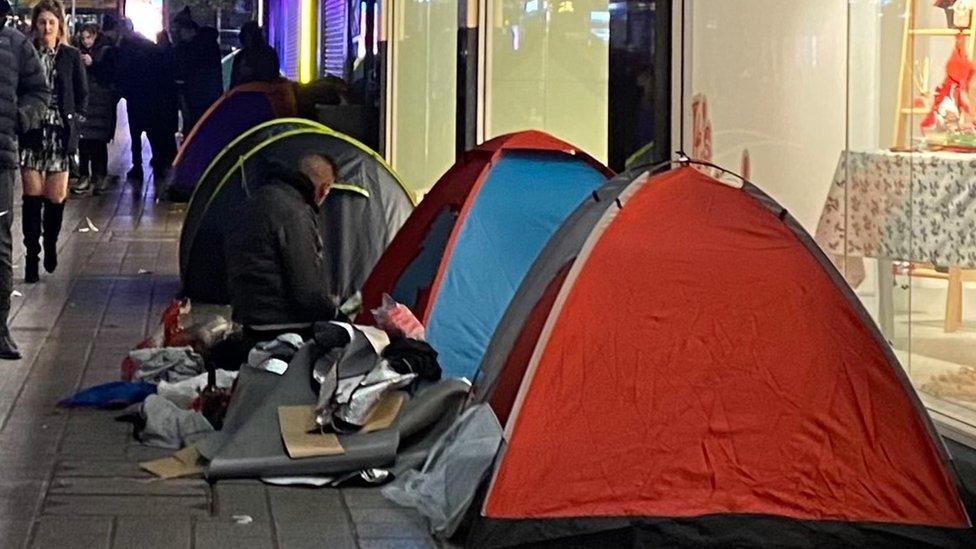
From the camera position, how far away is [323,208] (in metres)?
10.6

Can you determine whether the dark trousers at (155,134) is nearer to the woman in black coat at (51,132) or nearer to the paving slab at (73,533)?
the woman in black coat at (51,132)

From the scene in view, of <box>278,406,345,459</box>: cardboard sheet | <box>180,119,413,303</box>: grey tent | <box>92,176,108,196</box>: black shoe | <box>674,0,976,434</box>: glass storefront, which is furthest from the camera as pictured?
<box>92,176,108,196</box>: black shoe

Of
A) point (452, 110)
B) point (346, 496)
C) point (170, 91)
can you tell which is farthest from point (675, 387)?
point (170, 91)

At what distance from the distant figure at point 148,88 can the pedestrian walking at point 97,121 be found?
0.27 metres

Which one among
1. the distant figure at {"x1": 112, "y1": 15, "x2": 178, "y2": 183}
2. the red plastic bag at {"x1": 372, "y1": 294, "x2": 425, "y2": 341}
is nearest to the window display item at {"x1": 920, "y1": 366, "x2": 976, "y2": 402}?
the red plastic bag at {"x1": 372, "y1": 294, "x2": 425, "y2": 341}

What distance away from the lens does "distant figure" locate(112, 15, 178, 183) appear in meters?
20.4

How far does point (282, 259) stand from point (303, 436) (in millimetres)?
1954

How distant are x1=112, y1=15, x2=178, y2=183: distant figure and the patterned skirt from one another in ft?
28.3

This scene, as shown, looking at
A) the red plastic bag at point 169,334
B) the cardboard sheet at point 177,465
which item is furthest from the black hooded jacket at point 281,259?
the cardboard sheet at point 177,465

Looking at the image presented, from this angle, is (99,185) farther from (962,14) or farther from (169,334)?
(962,14)

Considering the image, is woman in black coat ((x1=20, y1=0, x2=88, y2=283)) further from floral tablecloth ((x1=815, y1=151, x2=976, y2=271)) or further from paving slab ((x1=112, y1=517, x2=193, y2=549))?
floral tablecloth ((x1=815, y1=151, x2=976, y2=271))

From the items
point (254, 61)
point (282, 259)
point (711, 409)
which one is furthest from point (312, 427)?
point (254, 61)

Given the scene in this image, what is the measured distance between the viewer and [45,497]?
248 inches

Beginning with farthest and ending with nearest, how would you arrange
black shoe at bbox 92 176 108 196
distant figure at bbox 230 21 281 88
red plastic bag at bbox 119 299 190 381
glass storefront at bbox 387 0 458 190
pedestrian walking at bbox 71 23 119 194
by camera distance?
black shoe at bbox 92 176 108 196, pedestrian walking at bbox 71 23 119 194, distant figure at bbox 230 21 281 88, glass storefront at bbox 387 0 458 190, red plastic bag at bbox 119 299 190 381
